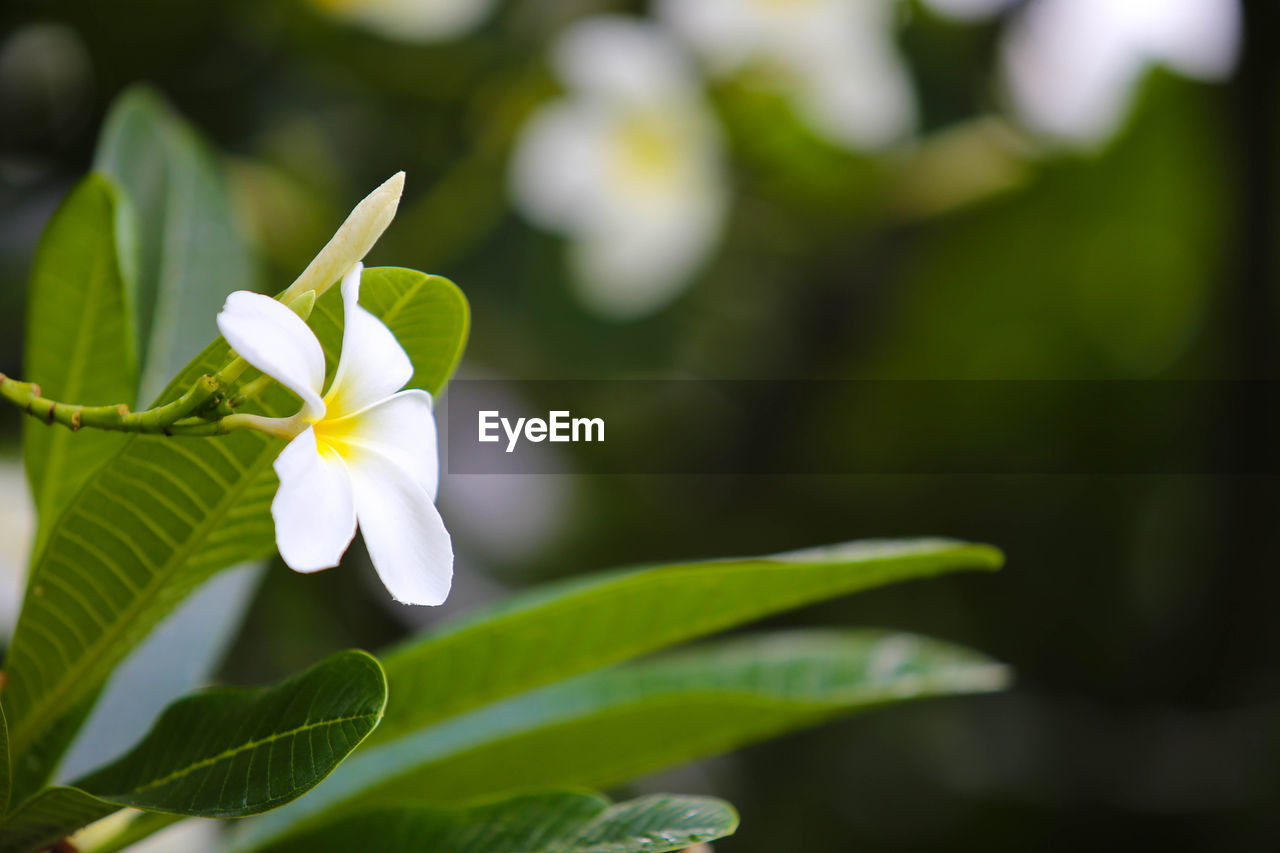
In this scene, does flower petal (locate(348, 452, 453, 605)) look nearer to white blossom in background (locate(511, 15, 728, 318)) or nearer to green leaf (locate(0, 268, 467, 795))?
green leaf (locate(0, 268, 467, 795))

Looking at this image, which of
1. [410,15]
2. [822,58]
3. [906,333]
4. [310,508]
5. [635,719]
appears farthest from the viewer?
[906,333]

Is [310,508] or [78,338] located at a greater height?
[78,338]

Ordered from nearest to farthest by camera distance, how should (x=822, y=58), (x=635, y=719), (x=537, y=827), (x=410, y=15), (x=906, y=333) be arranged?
(x=537, y=827)
(x=635, y=719)
(x=410, y=15)
(x=822, y=58)
(x=906, y=333)

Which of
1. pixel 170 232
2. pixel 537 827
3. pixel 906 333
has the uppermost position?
pixel 906 333

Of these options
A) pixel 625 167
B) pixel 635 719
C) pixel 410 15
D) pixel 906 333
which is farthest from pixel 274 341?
pixel 906 333

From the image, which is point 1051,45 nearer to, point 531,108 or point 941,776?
point 531,108

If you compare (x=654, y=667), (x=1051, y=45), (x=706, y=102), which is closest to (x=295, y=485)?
(x=654, y=667)

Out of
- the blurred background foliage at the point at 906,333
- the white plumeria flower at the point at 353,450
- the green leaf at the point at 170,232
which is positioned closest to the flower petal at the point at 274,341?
the white plumeria flower at the point at 353,450

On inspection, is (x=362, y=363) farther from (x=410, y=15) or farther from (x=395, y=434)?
(x=410, y=15)
